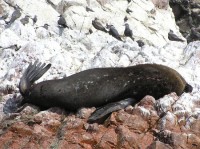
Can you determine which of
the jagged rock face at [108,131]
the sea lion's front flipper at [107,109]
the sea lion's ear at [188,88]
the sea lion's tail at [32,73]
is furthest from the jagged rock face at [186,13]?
the jagged rock face at [108,131]

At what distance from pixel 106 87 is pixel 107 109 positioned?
616mm

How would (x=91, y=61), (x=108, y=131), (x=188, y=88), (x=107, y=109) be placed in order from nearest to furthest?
1. (x=108, y=131)
2. (x=107, y=109)
3. (x=188, y=88)
4. (x=91, y=61)

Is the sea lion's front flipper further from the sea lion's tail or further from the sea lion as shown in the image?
the sea lion's tail

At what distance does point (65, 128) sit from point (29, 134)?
0.50m

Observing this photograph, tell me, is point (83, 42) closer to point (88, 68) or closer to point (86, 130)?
point (88, 68)

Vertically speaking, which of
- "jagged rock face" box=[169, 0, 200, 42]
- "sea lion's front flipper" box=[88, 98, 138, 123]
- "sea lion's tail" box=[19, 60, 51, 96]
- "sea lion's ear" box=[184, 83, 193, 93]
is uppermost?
"sea lion's ear" box=[184, 83, 193, 93]

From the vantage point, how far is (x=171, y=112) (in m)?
7.25

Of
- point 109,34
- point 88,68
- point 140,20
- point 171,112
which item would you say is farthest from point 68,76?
point 140,20

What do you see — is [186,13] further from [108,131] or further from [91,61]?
[108,131]

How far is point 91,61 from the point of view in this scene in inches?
358

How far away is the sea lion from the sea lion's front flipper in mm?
45

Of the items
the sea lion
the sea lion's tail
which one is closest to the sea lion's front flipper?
the sea lion

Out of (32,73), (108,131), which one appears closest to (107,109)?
(108,131)

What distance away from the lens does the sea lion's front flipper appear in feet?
23.9
